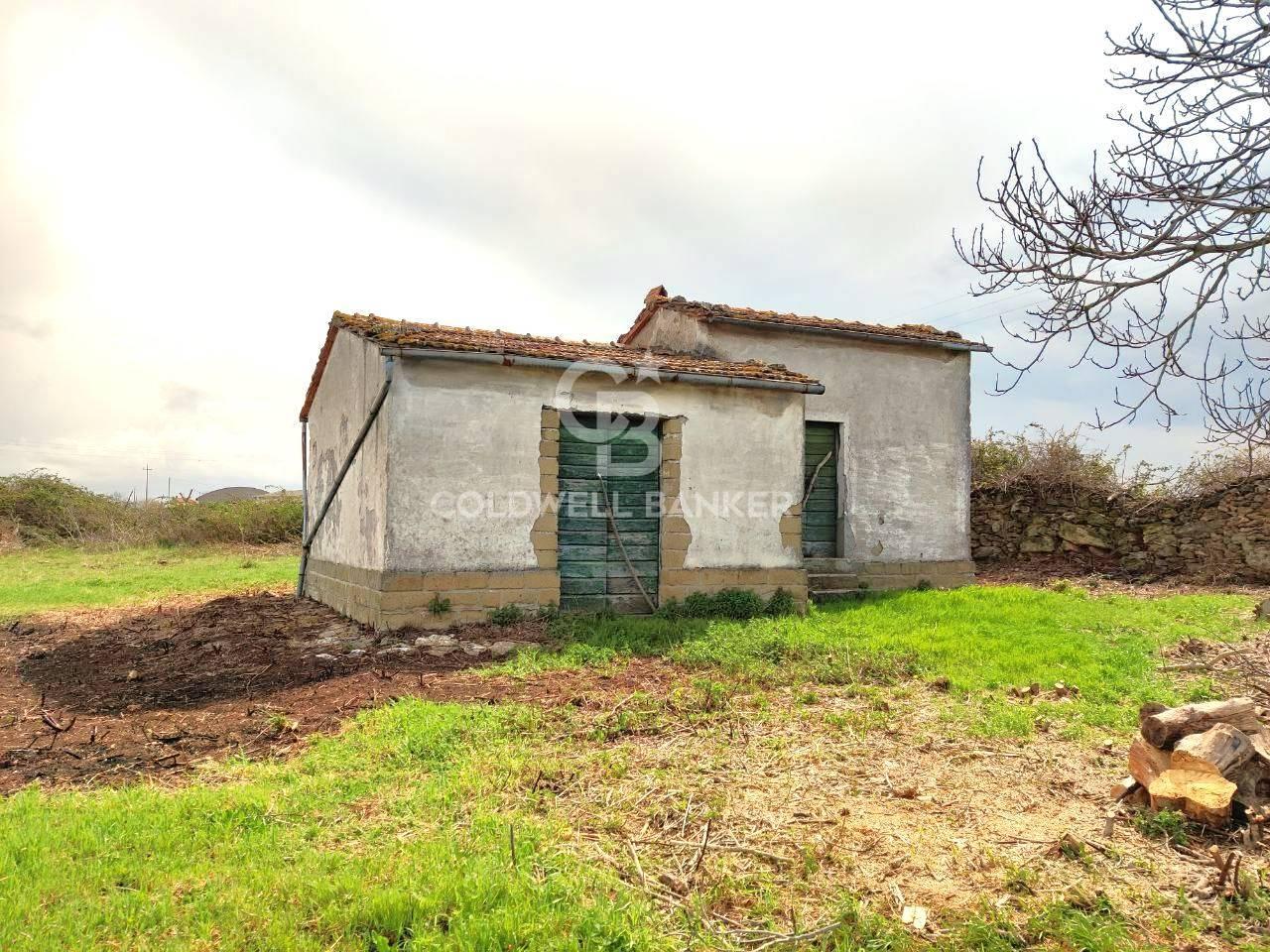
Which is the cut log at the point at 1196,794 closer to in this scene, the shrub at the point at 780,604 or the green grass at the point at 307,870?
the green grass at the point at 307,870

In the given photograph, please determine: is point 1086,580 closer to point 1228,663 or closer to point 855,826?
point 1228,663

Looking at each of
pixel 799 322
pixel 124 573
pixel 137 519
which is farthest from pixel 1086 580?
pixel 137 519

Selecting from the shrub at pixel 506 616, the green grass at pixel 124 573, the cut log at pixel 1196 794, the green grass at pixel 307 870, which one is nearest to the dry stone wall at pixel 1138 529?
the shrub at pixel 506 616

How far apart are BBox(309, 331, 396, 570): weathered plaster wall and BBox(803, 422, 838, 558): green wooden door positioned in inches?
254

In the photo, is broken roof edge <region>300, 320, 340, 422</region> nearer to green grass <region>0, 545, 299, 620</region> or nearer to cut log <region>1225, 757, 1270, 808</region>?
green grass <region>0, 545, 299, 620</region>

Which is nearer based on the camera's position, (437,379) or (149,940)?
(149,940)

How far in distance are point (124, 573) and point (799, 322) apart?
588 inches

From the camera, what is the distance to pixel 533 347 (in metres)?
9.91

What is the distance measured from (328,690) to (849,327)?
369 inches

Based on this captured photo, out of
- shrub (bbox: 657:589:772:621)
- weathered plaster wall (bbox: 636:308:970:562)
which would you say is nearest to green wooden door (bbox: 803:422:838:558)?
weathered plaster wall (bbox: 636:308:970:562)

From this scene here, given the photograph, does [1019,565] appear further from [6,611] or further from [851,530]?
[6,611]

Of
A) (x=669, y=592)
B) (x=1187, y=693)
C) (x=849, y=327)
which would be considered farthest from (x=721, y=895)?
(x=849, y=327)

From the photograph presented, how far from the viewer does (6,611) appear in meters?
12.3

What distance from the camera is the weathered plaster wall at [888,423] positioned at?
41.2 ft
